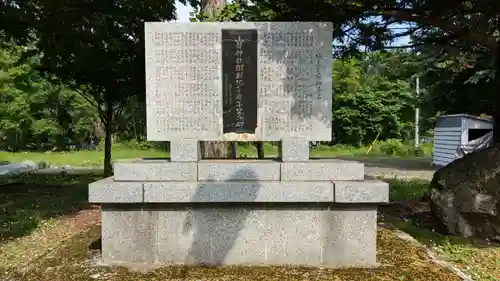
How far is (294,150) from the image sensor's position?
4.86 metres

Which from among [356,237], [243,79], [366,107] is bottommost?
[356,237]

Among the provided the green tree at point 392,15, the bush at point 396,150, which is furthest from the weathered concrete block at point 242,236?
the bush at point 396,150

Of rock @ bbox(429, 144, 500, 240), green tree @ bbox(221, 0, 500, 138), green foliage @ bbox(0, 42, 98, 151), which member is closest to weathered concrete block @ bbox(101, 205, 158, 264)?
green tree @ bbox(221, 0, 500, 138)

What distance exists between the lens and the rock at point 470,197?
550 cm

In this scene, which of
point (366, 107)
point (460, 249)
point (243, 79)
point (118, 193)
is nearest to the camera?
point (118, 193)

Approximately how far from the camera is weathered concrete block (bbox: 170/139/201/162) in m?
4.79

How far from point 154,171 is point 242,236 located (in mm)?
1124

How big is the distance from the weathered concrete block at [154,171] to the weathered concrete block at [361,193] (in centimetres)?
149

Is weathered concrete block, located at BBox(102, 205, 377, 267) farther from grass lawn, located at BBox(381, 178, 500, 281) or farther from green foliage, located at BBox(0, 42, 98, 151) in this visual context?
green foliage, located at BBox(0, 42, 98, 151)

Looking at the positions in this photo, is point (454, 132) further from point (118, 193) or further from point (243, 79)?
point (118, 193)

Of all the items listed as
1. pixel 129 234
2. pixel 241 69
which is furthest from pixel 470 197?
pixel 129 234

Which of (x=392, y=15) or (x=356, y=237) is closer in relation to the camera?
(x=356, y=237)

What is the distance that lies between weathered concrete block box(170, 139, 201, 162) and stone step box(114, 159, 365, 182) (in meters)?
0.11

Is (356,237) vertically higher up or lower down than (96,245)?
higher up
